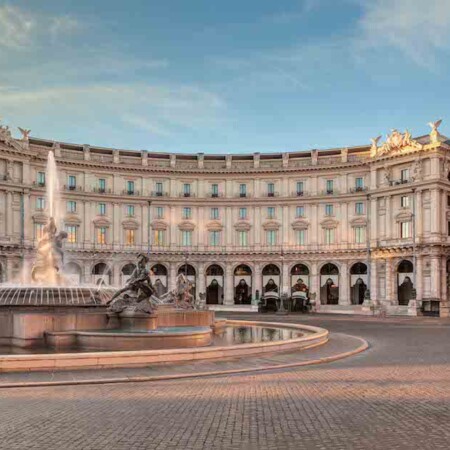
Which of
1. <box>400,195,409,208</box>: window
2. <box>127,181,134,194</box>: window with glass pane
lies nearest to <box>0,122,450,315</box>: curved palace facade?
<box>400,195,409,208</box>: window

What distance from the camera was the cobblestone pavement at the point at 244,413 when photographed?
420 inches

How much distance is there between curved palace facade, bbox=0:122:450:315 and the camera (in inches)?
3091

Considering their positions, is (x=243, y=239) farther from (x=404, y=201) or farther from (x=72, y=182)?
(x=72, y=182)

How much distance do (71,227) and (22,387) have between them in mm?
71176

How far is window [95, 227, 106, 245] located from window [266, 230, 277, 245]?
2308 cm

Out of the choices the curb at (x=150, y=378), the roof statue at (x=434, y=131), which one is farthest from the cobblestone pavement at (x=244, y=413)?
the roof statue at (x=434, y=131)

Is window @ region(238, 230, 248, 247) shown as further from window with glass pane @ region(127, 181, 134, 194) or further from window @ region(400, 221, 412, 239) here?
window @ region(400, 221, 412, 239)

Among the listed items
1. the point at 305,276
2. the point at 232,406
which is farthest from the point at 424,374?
the point at 305,276

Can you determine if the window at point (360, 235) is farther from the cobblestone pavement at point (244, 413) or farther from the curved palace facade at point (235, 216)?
the cobblestone pavement at point (244, 413)

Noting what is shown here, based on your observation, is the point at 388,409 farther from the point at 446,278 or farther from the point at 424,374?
the point at 446,278

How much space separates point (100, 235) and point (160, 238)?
336 inches

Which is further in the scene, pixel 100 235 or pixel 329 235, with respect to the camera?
pixel 329 235

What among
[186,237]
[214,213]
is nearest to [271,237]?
[214,213]

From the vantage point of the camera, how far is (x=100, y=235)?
8694cm
